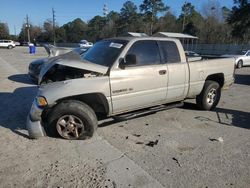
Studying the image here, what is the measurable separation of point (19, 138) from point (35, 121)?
535 millimetres

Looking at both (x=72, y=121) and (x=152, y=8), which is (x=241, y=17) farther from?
(x=72, y=121)

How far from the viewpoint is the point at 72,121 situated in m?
4.58

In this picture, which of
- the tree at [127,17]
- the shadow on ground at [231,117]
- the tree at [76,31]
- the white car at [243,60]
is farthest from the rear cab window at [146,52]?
the tree at [76,31]

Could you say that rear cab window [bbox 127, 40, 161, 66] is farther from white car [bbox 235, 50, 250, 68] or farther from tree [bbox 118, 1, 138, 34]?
tree [bbox 118, 1, 138, 34]

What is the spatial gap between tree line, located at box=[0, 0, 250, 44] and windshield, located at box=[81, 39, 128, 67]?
38909mm

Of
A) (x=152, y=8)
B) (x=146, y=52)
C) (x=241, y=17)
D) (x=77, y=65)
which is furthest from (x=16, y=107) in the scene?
(x=152, y=8)

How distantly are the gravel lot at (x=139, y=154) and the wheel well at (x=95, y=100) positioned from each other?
0.51 m

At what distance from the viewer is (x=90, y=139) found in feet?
15.6

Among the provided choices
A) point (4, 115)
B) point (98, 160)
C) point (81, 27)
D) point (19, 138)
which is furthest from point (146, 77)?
point (81, 27)

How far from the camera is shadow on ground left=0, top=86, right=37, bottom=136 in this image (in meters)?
5.46

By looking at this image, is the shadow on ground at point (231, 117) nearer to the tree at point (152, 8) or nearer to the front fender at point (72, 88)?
the front fender at point (72, 88)

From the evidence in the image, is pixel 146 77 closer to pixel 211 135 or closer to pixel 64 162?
pixel 211 135

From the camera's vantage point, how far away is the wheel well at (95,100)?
467cm

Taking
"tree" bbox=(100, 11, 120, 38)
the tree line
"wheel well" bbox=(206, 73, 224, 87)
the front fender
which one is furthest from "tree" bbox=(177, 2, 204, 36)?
the front fender
